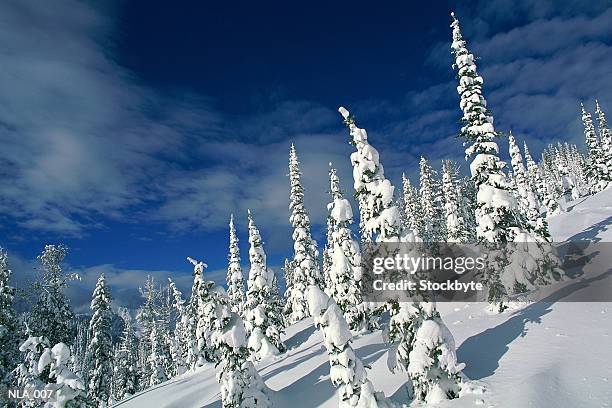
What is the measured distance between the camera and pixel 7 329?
108 ft

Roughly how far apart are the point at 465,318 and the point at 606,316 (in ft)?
27.1

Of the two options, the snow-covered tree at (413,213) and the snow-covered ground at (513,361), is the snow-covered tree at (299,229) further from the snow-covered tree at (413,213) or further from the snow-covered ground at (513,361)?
the snow-covered tree at (413,213)

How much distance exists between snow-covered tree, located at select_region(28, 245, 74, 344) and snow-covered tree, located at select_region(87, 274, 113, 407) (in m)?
9.96

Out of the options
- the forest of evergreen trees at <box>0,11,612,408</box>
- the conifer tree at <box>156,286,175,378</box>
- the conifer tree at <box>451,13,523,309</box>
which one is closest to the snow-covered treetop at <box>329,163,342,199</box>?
the forest of evergreen trees at <box>0,11,612,408</box>

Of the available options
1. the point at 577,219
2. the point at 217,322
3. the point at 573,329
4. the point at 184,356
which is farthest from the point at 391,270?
the point at 184,356

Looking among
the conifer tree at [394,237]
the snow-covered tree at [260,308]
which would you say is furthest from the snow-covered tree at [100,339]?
the conifer tree at [394,237]

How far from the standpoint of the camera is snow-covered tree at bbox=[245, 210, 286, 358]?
135ft

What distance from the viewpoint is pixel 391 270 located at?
1709cm

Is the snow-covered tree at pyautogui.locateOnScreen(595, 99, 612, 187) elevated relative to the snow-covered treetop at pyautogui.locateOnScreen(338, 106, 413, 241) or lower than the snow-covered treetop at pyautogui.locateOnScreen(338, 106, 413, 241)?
elevated

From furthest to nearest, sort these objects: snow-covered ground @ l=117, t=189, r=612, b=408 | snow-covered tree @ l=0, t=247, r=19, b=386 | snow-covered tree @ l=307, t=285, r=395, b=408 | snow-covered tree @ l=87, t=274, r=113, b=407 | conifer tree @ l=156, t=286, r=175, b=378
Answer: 1. conifer tree @ l=156, t=286, r=175, b=378
2. snow-covered tree @ l=87, t=274, r=113, b=407
3. snow-covered tree @ l=0, t=247, r=19, b=386
4. snow-covered tree @ l=307, t=285, r=395, b=408
5. snow-covered ground @ l=117, t=189, r=612, b=408

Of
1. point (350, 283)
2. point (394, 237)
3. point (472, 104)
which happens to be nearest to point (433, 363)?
point (394, 237)

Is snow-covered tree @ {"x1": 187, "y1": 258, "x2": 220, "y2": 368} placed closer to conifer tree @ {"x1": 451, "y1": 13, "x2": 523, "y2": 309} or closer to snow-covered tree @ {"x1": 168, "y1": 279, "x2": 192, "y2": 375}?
snow-covered tree @ {"x1": 168, "y1": 279, "x2": 192, "y2": 375}

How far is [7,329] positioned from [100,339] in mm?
15803

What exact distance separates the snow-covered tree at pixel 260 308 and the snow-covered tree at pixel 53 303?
16711 millimetres
